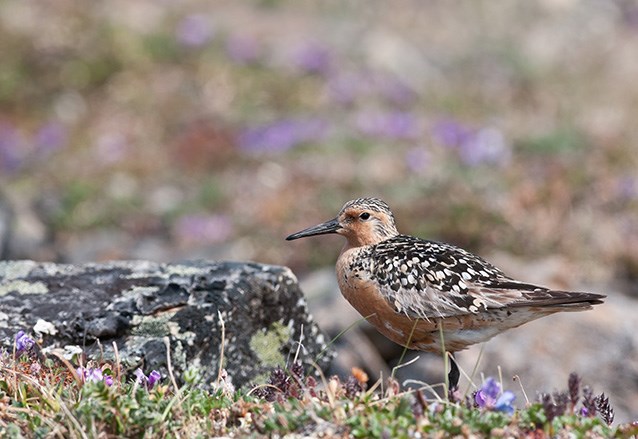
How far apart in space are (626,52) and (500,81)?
Result: 3.98 metres

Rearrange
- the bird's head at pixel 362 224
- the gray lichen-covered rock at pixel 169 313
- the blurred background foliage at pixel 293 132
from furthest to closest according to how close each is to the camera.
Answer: the blurred background foliage at pixel 293 132 → the bird's head at pixel 362 224 → the gray lichen-covered rock at pixel 169 313

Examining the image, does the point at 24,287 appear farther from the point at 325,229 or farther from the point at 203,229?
the point at 203,229

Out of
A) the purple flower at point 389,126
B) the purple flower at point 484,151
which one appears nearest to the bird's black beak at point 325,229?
the purple flower at point 484,151

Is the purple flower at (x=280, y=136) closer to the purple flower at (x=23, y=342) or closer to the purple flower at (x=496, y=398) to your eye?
the purple flower at (x=23, y=342)

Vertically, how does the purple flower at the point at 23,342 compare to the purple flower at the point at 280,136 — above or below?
below

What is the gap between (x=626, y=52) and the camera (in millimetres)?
22266

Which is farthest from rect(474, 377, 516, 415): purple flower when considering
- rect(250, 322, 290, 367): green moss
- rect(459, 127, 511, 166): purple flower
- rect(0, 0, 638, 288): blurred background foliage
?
rect(459, 127, 511, 166): purple flower

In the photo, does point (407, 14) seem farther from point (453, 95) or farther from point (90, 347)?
point (90, 347)

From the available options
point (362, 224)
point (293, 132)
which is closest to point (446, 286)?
point (362, 224)

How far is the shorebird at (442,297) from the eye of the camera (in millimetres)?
6957

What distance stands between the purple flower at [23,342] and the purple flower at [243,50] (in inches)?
530

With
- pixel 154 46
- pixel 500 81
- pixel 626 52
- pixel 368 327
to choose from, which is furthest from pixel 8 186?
pixel 626 52

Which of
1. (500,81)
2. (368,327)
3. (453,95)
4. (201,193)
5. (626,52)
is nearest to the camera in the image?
(368,327)

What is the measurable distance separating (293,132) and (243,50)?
3.43 m
